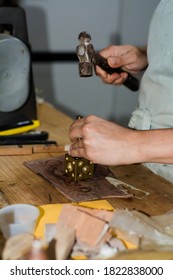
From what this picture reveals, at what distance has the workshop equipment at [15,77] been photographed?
1.41 meters

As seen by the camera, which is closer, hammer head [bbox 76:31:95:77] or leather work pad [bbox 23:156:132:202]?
leather work pad [bbox 23:156:132:202]

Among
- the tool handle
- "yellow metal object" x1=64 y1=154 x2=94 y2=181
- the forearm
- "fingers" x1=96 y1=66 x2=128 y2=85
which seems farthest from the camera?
"fingers" x1=96 y1=66 x2=128 y2=85

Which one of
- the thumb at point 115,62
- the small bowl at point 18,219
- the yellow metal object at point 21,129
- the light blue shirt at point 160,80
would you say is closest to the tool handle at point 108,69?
the thumb at point 115,62

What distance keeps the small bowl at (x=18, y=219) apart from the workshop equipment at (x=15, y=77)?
0.55m

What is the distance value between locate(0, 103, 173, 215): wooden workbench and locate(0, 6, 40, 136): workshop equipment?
216mm

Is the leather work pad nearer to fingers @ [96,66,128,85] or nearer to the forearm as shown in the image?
the forearm

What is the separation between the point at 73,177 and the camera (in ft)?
3.72

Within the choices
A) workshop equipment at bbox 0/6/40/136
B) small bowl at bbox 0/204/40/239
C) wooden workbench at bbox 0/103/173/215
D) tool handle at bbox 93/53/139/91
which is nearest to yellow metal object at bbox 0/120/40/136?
workshop equipment at bbox 0/6/40/136

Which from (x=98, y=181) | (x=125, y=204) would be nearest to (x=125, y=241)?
(x=125, y=204)

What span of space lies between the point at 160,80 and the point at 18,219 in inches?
21.1

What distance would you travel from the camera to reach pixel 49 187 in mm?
1100

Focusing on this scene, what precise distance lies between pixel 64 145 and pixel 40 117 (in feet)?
1.12

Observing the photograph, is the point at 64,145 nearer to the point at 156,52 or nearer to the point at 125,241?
the point at 156,52

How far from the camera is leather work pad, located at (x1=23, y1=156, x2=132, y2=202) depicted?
106cm
